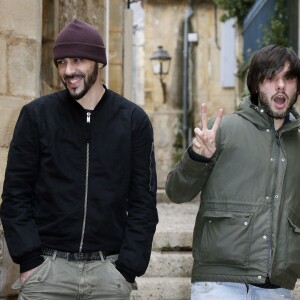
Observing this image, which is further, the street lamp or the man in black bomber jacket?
the street lamp

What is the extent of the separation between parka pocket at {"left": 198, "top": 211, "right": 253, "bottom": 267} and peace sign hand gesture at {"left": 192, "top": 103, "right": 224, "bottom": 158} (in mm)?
230

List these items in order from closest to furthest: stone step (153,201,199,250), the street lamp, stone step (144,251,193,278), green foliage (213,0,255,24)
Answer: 1. stone step (144,251,193,278)
2. stone step (153,201,199,250)
3. green foliage (213,0,255,24)
4. the street lamp

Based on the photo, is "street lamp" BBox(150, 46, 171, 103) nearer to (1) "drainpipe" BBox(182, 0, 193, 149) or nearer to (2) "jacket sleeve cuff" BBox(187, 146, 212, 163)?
(1) "drainpipe" BBox(182, 0, 193, 149)

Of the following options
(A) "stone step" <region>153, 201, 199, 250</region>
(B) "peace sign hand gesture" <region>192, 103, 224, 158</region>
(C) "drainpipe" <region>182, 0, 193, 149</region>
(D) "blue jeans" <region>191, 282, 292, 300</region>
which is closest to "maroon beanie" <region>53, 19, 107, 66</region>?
(B) "peace sign hand gesture" <region>192, 103, 224, 158</region>

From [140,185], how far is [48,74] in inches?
98.4

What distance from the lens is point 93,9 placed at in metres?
6.61

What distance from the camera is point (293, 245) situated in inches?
124

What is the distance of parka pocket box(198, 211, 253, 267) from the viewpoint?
10.2ft

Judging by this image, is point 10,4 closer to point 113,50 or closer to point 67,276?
point 67,276

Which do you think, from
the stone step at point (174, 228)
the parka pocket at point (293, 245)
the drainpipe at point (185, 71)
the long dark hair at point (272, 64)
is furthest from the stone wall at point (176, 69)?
the parka pocket at point (293, 245)

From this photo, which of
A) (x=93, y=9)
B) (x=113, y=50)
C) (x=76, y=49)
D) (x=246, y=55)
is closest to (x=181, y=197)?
(x=76, y=49)

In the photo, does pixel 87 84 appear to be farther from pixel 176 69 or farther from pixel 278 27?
pixel 176 69

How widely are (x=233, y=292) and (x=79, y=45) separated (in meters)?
1.06

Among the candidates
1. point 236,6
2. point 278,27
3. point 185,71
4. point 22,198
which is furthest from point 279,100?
point 185,71
